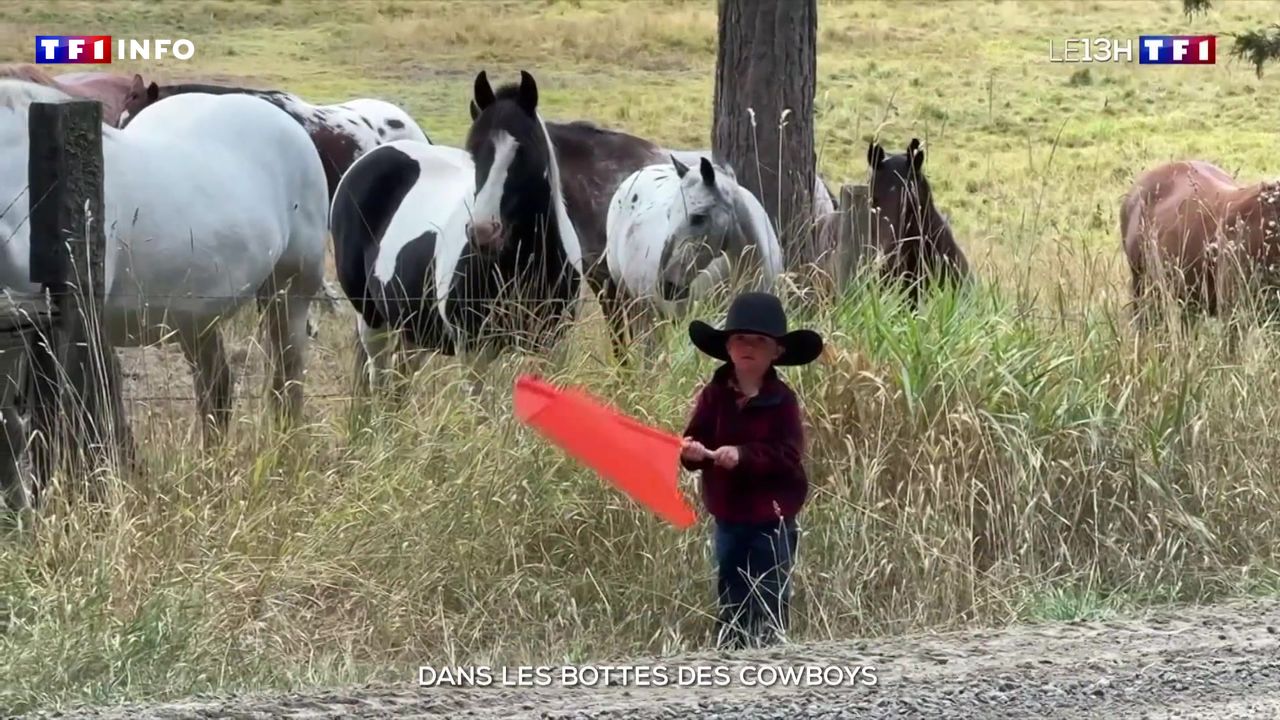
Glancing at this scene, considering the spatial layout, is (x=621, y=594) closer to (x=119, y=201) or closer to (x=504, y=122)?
(x=504, y=122)

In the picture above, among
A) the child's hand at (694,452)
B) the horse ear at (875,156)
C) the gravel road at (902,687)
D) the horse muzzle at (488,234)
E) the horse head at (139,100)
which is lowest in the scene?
the gravel road at (902,687)

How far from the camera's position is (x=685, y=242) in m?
7.86

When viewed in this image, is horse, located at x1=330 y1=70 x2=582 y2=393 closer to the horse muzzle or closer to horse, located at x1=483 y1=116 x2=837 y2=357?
the horse muzzle

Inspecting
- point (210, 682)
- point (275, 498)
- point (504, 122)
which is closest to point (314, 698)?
point (210, 682)

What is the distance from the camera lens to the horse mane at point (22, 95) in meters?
6.95

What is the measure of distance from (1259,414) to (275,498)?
3.81 m

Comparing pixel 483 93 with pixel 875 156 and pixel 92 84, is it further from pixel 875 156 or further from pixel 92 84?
pixel 92 84

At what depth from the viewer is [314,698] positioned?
14.4 feet

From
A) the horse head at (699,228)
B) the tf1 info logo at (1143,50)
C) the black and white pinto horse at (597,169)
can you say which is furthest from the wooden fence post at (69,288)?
the tf1 info logo at (1143,50)

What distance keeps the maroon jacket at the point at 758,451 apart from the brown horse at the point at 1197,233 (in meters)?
2.44

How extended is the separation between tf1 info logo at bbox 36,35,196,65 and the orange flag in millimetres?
23006

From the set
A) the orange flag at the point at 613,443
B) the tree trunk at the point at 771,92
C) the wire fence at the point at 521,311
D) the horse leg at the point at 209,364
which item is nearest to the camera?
the orange flag at the point at 613,443

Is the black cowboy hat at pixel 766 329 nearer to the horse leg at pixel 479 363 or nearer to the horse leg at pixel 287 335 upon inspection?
the horse leg at pixel 479 363

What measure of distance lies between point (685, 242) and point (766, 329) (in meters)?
2.64
